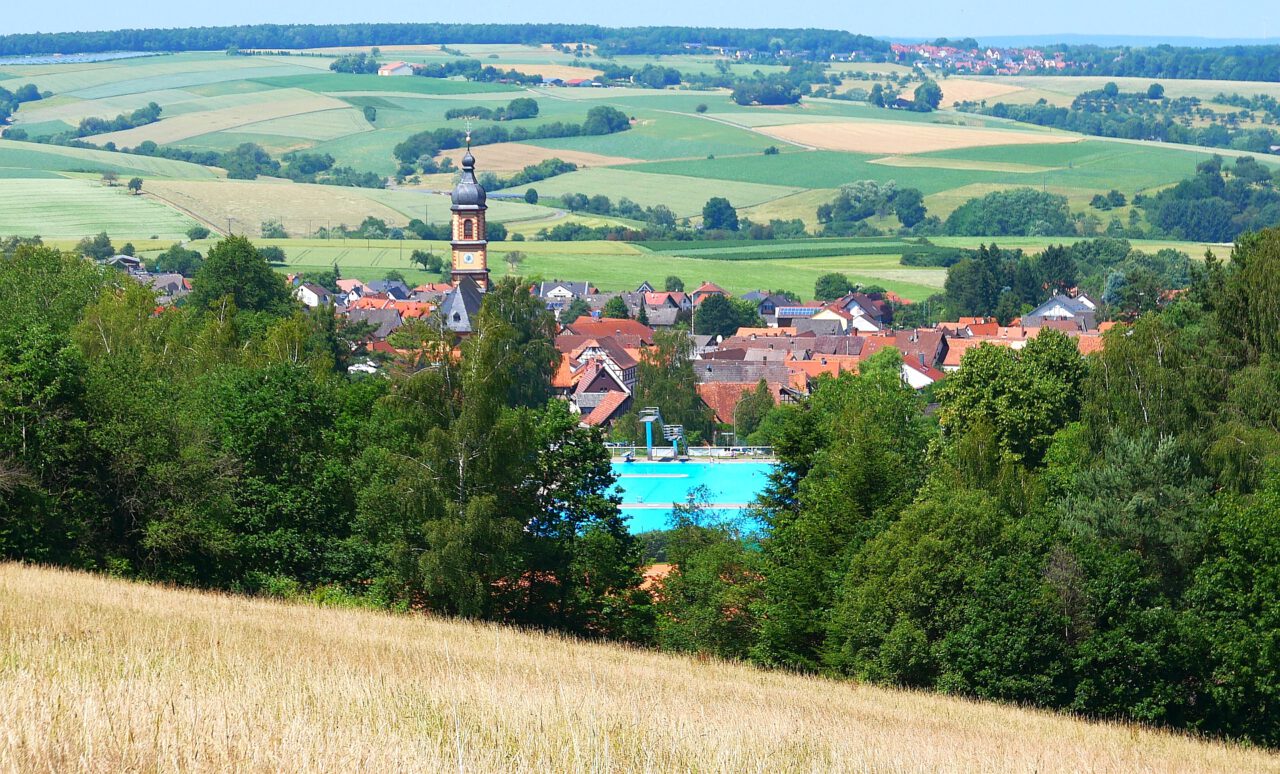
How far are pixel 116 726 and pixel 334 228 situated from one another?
15894 centimetres

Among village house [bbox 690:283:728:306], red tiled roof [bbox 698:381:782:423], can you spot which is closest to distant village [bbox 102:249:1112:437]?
red tiled roof [bbox 698:381:782:423]

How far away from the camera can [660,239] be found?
16912cm

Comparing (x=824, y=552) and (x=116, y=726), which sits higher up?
(x=116, y=726)

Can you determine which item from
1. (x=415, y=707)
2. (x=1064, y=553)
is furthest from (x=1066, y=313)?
(x=415, y=707)

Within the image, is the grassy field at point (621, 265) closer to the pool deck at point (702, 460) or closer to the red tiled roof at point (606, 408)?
the red tiled roof at point (606, 408)

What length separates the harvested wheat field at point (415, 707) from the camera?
9.73m

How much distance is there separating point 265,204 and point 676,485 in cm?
11498

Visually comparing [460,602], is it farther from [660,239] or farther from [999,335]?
[660,239]

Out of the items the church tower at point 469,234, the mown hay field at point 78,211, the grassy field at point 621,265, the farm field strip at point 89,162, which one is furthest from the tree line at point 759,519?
the farm field strip at point 89,162

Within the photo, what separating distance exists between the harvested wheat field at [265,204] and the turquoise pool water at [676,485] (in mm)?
99162

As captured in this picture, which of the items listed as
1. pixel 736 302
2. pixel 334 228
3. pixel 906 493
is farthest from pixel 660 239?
pixel 906 493

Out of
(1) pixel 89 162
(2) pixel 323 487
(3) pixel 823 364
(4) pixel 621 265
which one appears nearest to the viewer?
(2) pixel 323 487

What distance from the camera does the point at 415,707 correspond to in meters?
12.0

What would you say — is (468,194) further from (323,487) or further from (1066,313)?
(323,487)
